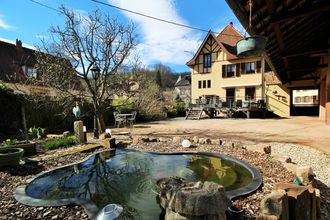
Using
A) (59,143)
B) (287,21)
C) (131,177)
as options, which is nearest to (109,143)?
(59,143)

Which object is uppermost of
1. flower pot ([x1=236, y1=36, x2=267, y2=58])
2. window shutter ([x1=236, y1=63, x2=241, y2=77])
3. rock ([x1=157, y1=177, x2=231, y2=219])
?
window shutter ([x1=236, y1=63, x2=241, y2=77])

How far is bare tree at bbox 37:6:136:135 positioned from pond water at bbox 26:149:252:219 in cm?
447

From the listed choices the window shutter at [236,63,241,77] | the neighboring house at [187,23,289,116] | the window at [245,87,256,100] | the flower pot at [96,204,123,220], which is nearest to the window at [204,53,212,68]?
the neighboring house at [187,23,289,116]

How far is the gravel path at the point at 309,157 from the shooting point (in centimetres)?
448

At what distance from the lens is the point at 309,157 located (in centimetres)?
541

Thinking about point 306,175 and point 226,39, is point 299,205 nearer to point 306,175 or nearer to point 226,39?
point 306,175

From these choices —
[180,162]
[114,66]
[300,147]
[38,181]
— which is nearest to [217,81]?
[114,66]

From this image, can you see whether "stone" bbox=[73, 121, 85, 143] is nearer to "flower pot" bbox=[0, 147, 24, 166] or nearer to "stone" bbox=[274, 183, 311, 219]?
"flower pot" bbox=[0, 147, 24, 166]

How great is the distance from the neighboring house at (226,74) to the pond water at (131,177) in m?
14.3

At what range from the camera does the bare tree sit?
934 cm

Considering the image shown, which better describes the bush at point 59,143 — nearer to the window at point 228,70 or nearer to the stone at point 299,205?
the stone at point 299,205

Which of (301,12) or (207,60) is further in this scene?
(207,60)

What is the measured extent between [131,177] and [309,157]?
12.9 ft

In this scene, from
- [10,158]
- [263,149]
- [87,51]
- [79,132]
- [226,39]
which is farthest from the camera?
[226,39]
